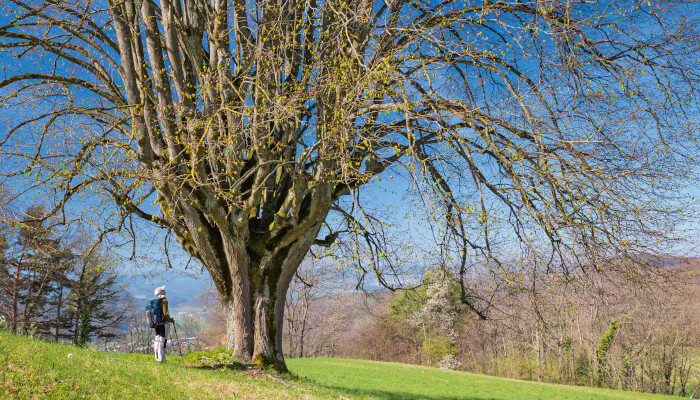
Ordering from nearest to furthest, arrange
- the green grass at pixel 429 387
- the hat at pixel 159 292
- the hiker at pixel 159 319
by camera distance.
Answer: the hiker at pixel 159 319 < the hat at pixel 159 292 < the green grass at pixel 429 387

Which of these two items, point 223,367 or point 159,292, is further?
A: point 159,292

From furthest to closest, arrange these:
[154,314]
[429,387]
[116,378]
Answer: [429,387], [154,314], [116,378]

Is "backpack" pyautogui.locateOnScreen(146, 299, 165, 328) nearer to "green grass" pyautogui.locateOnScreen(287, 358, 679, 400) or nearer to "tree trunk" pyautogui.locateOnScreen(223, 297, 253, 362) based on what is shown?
"tree trunk" pyautogui.locateOnScreen(223, 297, 253, 362)

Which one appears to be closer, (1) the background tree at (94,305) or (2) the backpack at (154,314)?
(2) the backpack at (154,314)

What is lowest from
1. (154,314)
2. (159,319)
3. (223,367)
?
(223,367)

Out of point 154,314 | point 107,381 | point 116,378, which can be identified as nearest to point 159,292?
point 154,314

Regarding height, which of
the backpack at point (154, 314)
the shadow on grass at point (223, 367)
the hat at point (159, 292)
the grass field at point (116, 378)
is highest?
the hat at point (159, 292)

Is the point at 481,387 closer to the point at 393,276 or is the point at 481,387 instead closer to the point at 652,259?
the point at 393,276

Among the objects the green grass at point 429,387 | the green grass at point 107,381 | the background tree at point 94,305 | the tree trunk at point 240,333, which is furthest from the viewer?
the background tree at point 94,305

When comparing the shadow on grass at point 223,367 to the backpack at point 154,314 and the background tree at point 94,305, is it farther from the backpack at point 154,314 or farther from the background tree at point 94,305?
the background tree at point 94,305

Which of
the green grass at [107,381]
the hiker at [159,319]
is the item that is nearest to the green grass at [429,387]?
the hiker at [159,319]

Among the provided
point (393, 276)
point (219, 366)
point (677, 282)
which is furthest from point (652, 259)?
point (219, 366)

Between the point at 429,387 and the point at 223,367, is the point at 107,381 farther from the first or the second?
the point at 429,387

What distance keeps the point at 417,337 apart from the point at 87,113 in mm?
35839
